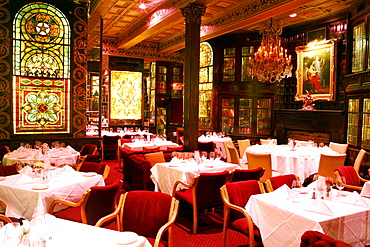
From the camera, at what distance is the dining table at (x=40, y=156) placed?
5438 millimetres

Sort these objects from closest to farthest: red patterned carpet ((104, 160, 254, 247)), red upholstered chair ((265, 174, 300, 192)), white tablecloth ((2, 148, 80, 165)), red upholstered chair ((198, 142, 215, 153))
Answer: red upholstered chair ((265, 174, 300, 192)), red patterned carpet ((104, 160, 254, 247)), white tablecloth ((2, 148, 80, 165)), red upholstered chair ((198, 142, 215, 153))

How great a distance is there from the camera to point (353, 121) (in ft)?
28.0

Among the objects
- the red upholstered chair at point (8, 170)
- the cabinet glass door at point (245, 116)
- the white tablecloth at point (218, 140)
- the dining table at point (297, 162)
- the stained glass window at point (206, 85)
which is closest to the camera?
the red upholstered chair at point (8, 170)

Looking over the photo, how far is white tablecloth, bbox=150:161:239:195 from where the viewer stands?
465 cm

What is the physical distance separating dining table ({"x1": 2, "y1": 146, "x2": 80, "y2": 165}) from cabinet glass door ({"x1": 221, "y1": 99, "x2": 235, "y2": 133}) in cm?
742

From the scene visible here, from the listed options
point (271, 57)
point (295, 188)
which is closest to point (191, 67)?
point (271, 57)

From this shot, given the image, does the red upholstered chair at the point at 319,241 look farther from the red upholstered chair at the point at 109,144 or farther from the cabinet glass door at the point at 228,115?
the cabinet glass door at the point at 228,115

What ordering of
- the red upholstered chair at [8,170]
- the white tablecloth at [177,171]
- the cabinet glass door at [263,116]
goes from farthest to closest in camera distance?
the cabinet glass door at [263,116], the white tablecloth at [177,171], the red upholstered chair at [8,170]

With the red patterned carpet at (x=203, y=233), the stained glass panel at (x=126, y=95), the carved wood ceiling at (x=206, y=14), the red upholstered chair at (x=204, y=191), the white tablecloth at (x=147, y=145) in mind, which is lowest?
the red patterned carpet at (x=203, y=233)

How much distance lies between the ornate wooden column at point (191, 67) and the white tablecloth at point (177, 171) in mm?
2146

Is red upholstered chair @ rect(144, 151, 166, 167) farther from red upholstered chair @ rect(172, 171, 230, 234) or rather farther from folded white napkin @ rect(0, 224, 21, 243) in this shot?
folded white napkin @ rect(0, 224, 21, 243)

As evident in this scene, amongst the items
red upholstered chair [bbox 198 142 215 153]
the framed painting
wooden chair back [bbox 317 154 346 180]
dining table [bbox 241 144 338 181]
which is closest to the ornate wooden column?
red upholstered chair [bbox 198 142 215 153]

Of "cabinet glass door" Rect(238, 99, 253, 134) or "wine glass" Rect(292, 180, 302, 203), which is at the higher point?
"cabinet glass door" Rect(238, 99, 253, 134)

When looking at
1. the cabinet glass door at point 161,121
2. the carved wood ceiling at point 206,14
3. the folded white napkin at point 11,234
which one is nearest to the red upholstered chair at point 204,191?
the folded white napkin at point 11,234
